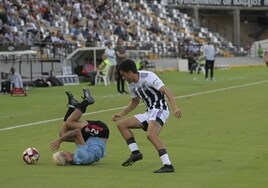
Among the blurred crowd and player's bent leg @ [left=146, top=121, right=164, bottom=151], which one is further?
the blurred crowd

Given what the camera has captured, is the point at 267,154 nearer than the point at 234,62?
Yes

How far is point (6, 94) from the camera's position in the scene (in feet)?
95.5

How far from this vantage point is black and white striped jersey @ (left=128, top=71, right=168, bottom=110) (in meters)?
10.7

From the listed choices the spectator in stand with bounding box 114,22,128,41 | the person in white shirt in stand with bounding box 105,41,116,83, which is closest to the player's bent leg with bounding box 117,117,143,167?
the person in white shirt in stand with bounding box 105,41,116,83

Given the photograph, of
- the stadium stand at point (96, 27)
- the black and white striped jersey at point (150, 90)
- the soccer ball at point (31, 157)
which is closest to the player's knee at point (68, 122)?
the soccer ball at point (31, 157)

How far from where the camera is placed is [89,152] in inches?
446

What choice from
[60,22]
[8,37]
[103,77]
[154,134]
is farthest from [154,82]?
[60,22]

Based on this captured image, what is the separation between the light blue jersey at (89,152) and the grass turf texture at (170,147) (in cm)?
17

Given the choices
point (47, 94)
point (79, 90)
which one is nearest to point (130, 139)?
point (47, 94)

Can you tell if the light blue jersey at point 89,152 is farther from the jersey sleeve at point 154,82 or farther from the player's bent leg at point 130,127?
the jersey sleeve at point 154,82

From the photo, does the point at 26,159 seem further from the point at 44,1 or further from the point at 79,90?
the point at 44,1

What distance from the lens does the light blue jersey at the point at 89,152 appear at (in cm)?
1130

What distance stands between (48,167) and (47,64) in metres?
27.0

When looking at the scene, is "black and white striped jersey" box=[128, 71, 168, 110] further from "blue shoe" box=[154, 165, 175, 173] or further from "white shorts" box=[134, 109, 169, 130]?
"blue shoe" box=[154, 165, 175, 173]
